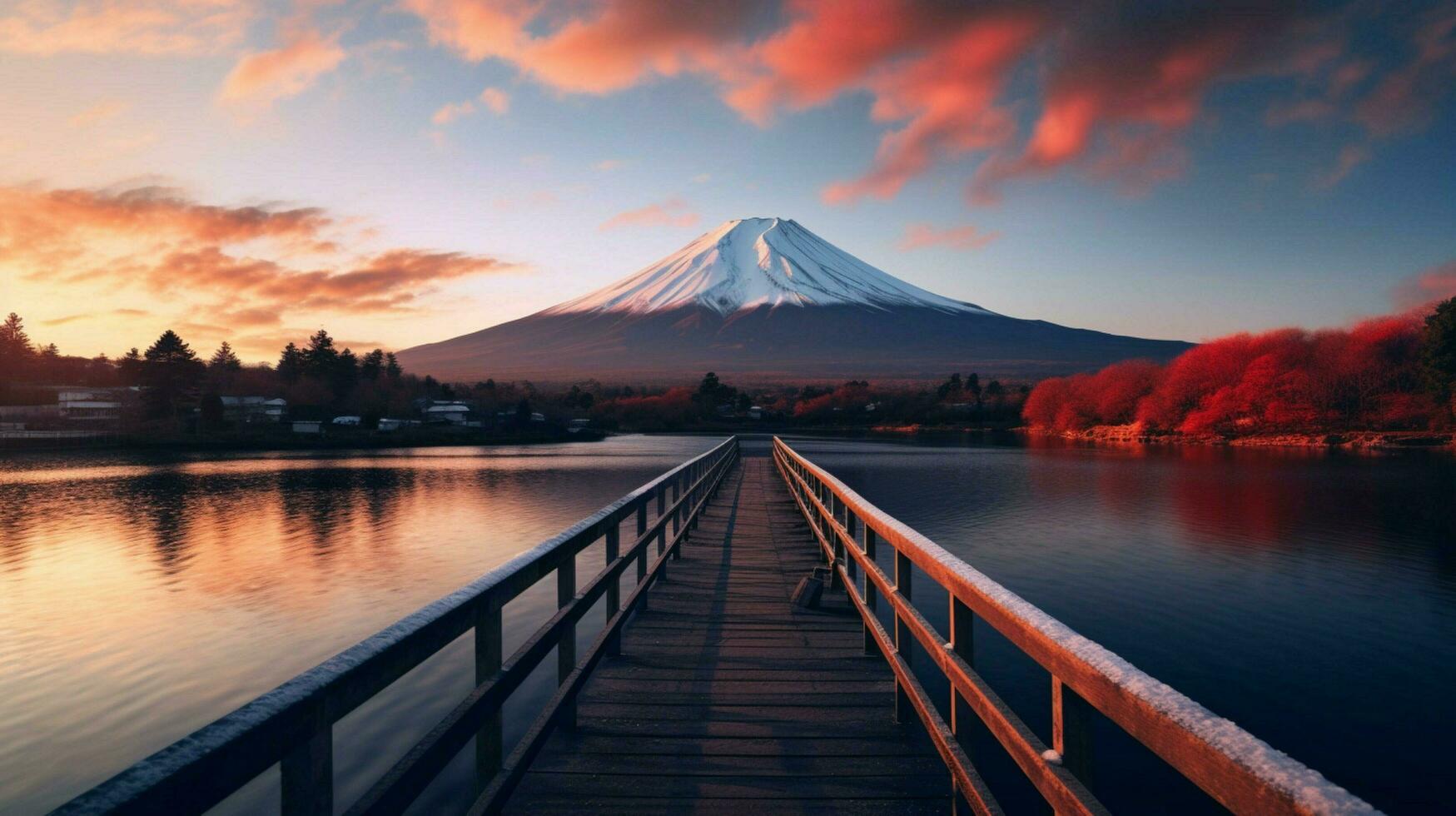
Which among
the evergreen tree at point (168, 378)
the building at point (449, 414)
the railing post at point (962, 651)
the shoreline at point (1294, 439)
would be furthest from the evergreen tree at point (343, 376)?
the railing post at point (962, 651)

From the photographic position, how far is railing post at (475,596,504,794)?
310 centimetres

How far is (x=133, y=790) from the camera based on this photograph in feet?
4.33

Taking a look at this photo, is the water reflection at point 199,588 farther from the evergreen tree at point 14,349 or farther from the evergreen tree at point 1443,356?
the evergreen tree at point 14,349

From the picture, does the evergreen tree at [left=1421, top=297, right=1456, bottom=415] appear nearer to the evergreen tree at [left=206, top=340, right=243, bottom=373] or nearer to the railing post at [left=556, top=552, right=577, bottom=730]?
the railing post at [left=556, top=552, right=577, bottom=730]

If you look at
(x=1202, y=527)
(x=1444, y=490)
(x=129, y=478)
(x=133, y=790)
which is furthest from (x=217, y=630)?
(x=1444, y=490)

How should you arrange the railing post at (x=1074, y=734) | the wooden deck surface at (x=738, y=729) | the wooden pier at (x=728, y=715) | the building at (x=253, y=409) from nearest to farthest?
1. the wooden pier at (x=728, y=715)
2. the railing post at (x=1074, y=734)
3. the wooden deck surface at (x=738, y=729)
4. the building at (x=253, y=409)

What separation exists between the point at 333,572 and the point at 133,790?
768 inches

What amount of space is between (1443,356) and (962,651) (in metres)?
83.4

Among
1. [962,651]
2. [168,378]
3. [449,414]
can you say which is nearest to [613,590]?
[962,651]

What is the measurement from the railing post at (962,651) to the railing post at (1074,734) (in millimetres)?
924

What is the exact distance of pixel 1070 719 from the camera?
2283mm

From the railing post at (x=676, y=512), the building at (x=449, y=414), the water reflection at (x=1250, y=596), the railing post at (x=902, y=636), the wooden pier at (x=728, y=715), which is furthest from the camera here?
the building at (x=449, y=414)

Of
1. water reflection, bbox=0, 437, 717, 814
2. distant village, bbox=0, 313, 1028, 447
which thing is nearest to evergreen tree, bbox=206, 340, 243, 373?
distant village, bbox=0, 313, 1028, 447

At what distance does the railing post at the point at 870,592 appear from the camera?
19.0 feet
